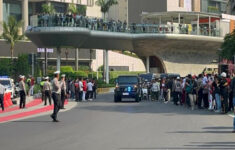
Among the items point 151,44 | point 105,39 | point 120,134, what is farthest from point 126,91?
point 151,44

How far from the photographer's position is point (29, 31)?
172ft

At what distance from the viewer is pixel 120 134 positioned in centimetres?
1602

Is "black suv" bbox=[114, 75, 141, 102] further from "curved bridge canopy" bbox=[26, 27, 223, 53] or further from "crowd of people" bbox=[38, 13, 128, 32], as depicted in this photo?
"crowd of people" bbox=[38, 13, 128, 32]

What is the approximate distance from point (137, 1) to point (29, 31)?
36260mm

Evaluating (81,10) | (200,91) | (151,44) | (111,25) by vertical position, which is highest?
(81,10)

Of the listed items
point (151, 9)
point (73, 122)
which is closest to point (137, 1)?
point (151, 9)

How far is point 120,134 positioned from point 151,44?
149ft

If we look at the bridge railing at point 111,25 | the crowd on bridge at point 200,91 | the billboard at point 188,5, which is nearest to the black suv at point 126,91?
the crowd on bridge at point 200,91

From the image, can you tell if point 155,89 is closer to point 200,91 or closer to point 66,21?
point 200,91

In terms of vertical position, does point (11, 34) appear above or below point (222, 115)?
above

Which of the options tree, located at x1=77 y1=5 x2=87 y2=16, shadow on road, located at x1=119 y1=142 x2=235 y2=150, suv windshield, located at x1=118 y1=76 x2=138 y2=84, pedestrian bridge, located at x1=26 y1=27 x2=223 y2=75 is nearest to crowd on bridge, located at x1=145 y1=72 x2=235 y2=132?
suv windshield, located at x1=118 y1=76 x2=138 y2=84

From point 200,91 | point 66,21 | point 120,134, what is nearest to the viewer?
point 120,134

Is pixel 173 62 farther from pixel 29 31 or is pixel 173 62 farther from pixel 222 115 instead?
pixel 222 115

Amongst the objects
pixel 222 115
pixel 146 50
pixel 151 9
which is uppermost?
pixel 151 9
